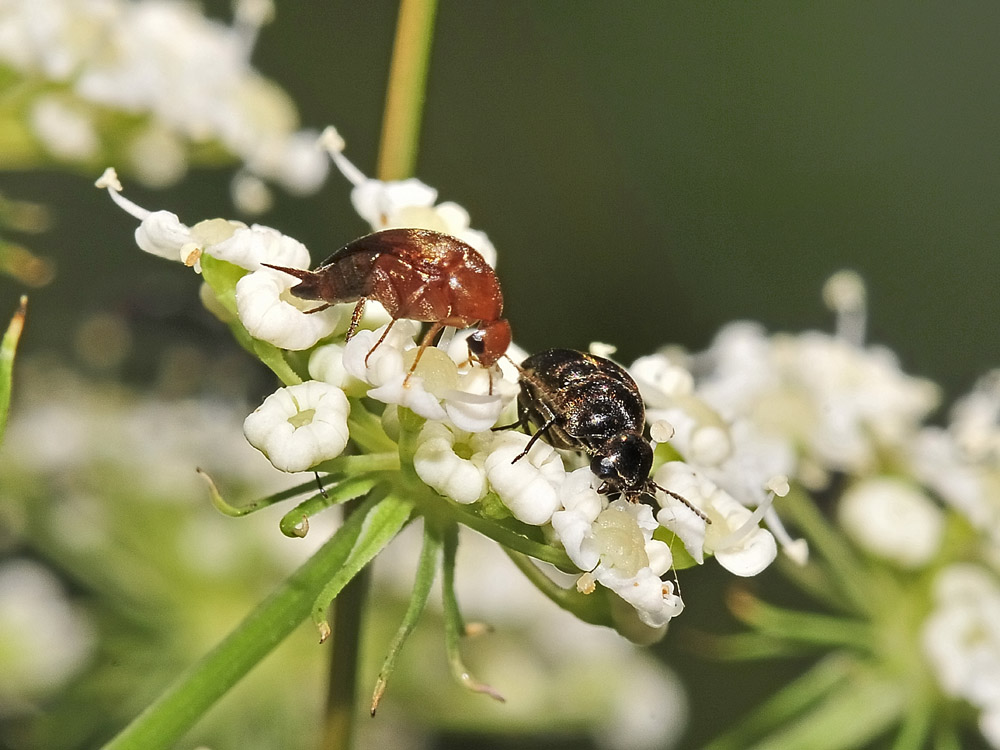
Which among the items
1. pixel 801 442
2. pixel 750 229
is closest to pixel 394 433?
pixel 801 442

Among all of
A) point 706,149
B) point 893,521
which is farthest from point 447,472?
point 706,149

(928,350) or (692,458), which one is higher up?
(692,458)

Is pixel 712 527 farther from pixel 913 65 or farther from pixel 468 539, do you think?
pixel 913 65

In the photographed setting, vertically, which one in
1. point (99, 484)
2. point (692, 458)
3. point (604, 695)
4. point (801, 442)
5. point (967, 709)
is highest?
point (692, 458)

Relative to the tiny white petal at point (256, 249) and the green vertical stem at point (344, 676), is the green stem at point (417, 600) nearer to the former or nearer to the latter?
the green vertical stem at point (344, 676)

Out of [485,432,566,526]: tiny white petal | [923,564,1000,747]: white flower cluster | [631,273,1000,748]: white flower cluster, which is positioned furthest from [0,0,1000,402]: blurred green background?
[485,432,566,526]: tiny white petal

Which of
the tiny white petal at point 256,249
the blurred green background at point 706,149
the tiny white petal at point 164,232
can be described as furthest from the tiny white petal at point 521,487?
the blurred green background at point 706,149

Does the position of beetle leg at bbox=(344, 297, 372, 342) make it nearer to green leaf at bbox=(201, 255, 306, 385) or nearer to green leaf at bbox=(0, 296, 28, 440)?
green leaf at bbox=(201, 255, 306, 385)
